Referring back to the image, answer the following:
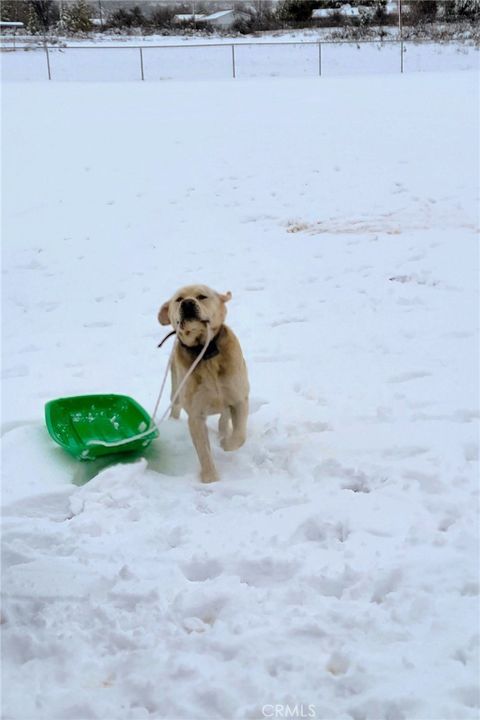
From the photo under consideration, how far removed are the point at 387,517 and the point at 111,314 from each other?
190 inches

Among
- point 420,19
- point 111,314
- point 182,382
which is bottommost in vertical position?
point 111,314

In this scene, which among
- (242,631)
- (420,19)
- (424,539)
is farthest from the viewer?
(420,19)

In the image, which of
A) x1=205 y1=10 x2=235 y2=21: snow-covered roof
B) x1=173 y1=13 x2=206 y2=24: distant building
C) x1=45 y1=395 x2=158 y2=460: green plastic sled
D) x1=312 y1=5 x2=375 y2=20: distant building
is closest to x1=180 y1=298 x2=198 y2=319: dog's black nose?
x1=45 y1=395 x2=158 y2=460: green plastic sled

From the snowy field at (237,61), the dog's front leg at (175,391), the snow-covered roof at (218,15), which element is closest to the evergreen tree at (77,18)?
the snowy field at (237,61)

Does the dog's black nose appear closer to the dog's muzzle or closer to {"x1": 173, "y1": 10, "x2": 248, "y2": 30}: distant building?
the dog's muzzle

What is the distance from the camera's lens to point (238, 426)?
4.30m

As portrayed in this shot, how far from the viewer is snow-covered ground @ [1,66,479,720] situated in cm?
259

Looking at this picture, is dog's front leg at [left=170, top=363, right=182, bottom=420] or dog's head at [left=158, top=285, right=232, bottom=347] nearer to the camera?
dog's head at [left=158, top=285, right=232, bottom=347]

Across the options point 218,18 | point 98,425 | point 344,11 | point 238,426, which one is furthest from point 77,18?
point 238,426

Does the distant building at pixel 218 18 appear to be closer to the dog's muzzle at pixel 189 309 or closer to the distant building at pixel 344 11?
the distant building at pixel 344 11

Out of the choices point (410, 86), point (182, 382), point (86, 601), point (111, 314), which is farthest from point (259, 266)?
point (410, 86)

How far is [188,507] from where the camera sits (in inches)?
149

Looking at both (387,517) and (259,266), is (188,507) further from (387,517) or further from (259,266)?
(259,266)

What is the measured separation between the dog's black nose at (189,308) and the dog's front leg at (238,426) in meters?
0.68
